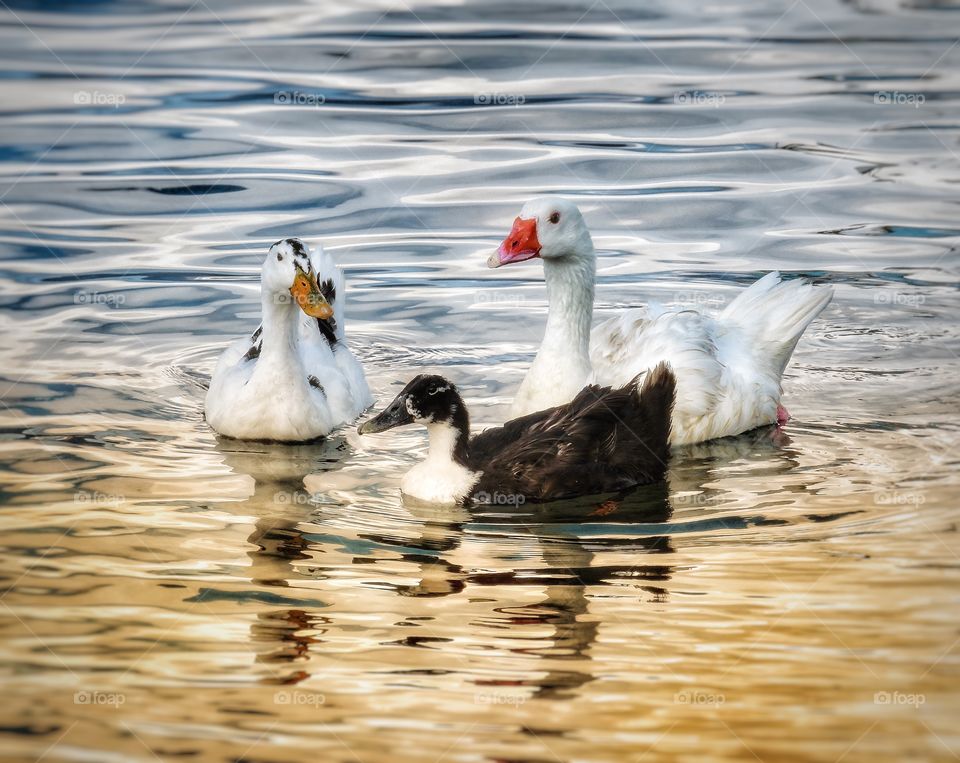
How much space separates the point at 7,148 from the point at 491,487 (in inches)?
408

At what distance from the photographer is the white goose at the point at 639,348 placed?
1020 cm

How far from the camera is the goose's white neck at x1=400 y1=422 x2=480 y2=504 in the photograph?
8.90m

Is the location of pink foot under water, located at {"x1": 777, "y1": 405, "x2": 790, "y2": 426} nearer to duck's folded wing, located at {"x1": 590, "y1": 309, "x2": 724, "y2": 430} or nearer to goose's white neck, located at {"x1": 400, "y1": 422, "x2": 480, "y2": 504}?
duck's folded wing, located at {"x1": 590, "y1": 309, "x2": 724, "y2": 430}

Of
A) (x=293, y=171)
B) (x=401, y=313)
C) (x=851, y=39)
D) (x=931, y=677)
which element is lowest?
(x=931, y=677)

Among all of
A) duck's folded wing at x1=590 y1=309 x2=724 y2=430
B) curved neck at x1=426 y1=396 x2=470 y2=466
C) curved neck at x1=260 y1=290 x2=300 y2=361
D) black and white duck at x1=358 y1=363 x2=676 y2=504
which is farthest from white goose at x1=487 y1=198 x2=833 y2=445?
curved neck at x1=260 y1=290 x2=300 y2=361

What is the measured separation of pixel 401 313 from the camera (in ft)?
42.5

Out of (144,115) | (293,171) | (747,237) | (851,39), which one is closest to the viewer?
(747,237)

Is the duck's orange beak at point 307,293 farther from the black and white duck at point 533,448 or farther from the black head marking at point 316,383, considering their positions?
the black and white duck at point 533,448

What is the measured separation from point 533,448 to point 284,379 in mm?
1998

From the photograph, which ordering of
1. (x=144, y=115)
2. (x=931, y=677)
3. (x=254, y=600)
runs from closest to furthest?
(x=931, y=677), (x=254, y=600), (x=144, y=115)

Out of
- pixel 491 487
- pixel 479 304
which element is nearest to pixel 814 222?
pixel 479 304

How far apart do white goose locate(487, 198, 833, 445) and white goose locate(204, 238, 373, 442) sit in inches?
48.5

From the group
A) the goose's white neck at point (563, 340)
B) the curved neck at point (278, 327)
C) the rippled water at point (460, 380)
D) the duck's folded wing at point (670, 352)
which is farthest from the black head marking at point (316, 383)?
the duck's folded wing at point (670, 352)

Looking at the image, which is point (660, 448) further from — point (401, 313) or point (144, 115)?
point (144, 115)
